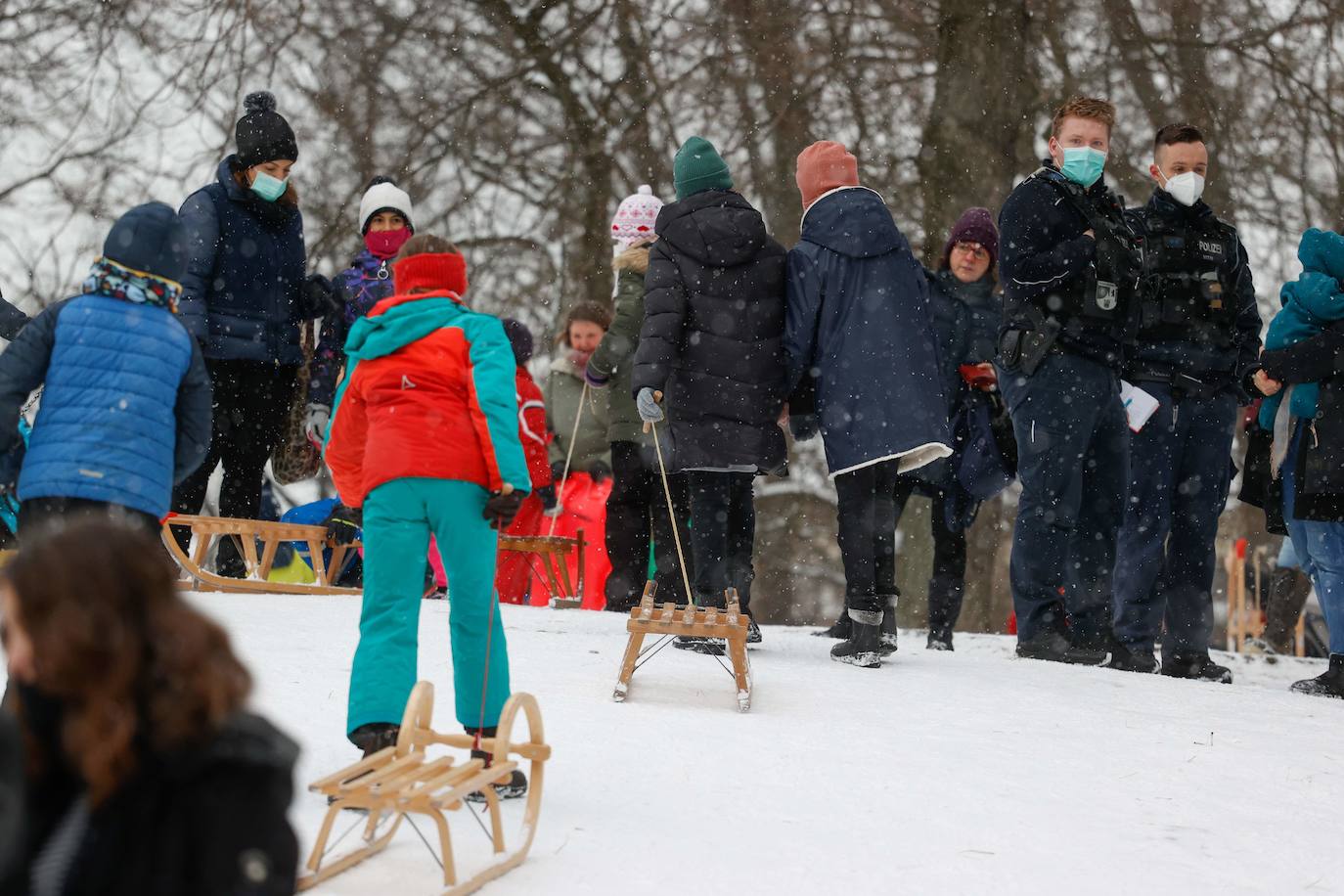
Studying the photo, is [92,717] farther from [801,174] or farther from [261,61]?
[261,61]

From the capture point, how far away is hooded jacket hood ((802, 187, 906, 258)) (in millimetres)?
6621

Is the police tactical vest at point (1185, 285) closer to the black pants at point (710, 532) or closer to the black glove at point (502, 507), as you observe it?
the black pants at point (710, 532)

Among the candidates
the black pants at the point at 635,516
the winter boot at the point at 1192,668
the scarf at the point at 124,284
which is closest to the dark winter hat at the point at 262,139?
the black pants at the point at 635,516

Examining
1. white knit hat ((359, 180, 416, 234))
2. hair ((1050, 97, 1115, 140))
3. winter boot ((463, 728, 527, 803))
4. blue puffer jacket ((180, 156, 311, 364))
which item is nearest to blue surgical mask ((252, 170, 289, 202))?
blue puffer jacket ((180, 156, 311, 364))

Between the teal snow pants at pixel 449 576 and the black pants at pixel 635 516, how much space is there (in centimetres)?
336

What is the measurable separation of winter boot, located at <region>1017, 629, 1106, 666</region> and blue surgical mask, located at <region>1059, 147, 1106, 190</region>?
197 cm

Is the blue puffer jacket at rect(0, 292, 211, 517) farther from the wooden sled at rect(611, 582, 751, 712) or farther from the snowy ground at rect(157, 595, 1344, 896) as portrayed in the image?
the wooden sled at rect(611, 582, 751, 712)

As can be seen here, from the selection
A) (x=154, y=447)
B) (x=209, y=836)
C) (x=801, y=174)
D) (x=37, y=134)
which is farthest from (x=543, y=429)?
(x=209, y=836)

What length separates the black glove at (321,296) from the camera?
7883 millimetres

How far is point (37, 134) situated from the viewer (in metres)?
13.7

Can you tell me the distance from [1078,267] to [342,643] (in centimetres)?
337

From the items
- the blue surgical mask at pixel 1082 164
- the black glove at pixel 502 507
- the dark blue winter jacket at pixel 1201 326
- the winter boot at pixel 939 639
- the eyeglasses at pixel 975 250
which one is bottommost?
the winter boot at pixel 939 639

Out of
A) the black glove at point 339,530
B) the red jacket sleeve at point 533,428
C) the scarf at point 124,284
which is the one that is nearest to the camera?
the scarf at point 124,284

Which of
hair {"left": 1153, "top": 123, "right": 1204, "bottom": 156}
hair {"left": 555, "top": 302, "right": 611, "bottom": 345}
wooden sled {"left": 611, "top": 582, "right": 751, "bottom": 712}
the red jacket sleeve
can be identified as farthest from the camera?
hair {"left": 555, "top": 302, "right": 611, "bottom": 345}
